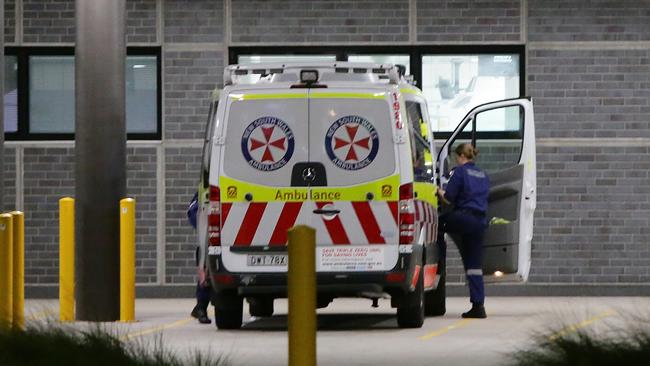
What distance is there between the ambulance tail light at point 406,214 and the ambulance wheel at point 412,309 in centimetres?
62

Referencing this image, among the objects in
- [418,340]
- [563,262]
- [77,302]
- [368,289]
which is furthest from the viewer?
[563,262]

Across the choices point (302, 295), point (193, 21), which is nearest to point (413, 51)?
point (193, 21)

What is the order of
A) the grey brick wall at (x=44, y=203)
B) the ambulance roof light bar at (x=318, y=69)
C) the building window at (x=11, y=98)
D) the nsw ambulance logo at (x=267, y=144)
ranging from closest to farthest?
the nsw ambulance logo at (x=267, y=144), the ambulance roof light bar at (x=318, y=69), the grey brick wall at (x=44, y=203), the building window at (x=11, y=98)

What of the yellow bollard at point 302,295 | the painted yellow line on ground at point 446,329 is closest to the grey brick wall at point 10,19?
the painted yellow line on ground at point 446,329

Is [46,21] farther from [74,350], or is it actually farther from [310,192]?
[74,350]

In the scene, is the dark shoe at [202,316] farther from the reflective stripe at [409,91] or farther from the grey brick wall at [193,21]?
the grey brick wall at [193,21]

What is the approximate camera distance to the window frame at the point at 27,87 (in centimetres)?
2194

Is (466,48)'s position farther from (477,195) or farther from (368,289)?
(368,289)

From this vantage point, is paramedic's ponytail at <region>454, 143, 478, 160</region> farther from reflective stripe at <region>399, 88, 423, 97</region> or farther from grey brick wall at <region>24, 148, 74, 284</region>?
grey brick wall at <region>24, 148, 74, 284</region>

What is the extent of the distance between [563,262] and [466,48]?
3.02 m

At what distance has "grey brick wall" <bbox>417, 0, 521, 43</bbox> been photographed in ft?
71.7

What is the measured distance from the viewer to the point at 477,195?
1716 centimetres

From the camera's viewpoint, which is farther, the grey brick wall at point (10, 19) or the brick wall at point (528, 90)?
the grey brick wall at point (10, 19)

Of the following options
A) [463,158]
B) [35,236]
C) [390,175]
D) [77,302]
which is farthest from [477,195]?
[35,236]
